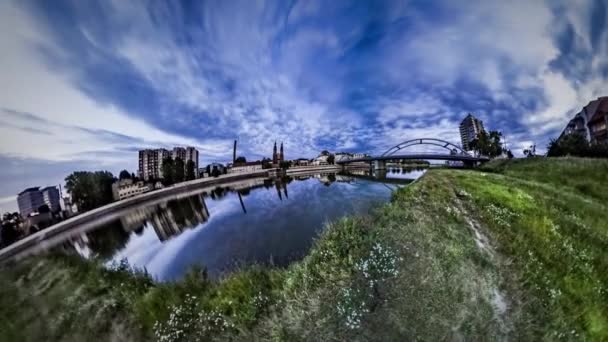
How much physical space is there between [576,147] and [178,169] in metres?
29.0

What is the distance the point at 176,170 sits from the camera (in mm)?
10906

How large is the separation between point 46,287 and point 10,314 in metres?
1.49

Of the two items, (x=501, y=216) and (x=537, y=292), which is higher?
(x=501, y=216)

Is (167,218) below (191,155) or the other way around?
below

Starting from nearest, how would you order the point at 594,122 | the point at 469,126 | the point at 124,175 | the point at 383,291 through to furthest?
the point at 383,291, the point at 124,175, the point at 594,122, the point at 469,126

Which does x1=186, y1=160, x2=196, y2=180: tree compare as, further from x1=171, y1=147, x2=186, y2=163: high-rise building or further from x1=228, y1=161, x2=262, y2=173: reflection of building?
x1=228, y1=161, x2=262, y2=173: reflection of building

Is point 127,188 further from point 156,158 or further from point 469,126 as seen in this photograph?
point 469,126

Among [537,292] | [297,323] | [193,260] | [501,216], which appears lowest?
[193,260]

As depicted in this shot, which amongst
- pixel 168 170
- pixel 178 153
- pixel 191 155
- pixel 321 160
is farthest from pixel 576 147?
pixel 321 160

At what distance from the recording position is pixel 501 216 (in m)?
5.78

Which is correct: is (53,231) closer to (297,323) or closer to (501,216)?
(297,323)

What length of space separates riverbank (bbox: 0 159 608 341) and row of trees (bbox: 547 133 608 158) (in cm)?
1407

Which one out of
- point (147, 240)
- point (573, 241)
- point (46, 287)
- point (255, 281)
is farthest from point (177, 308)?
point (147, 240)

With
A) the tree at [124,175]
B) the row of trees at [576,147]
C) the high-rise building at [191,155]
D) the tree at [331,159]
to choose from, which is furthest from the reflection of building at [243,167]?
the row of trees at [576,147]
